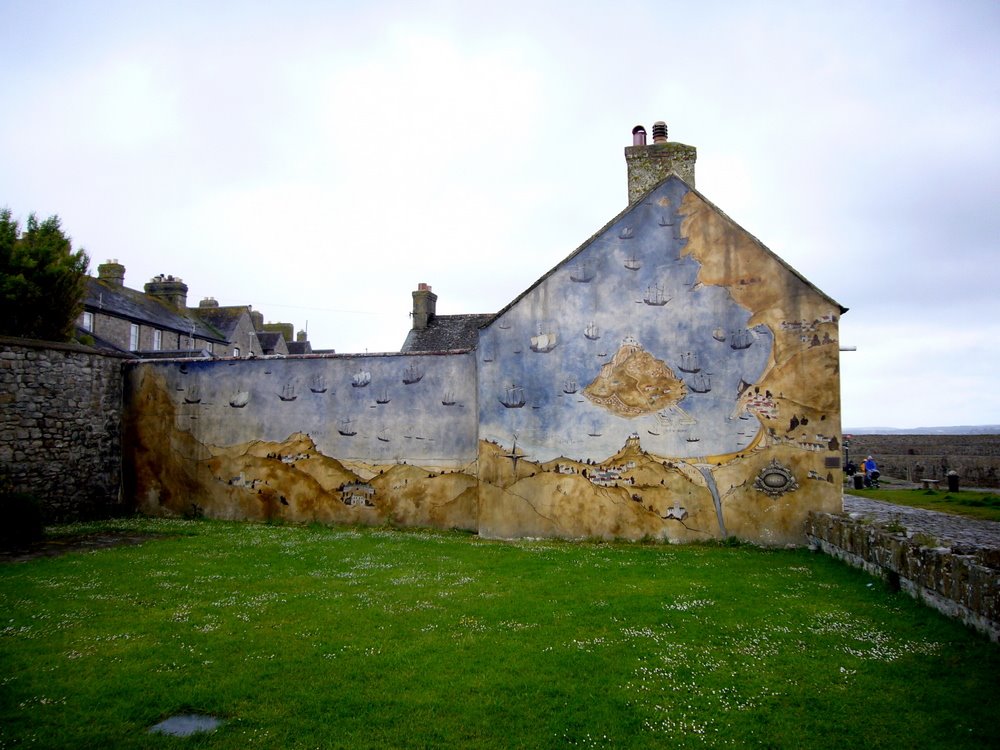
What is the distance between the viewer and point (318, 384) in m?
15.7

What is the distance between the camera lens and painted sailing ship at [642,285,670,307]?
44.2 ft

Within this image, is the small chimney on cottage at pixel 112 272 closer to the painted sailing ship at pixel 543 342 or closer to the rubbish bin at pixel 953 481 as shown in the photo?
the painted sailing ship at pixel 543 342

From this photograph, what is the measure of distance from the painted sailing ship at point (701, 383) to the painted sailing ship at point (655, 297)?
1.72m

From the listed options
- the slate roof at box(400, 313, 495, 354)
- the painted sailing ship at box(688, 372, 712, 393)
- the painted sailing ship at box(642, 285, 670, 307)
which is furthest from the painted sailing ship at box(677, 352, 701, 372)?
the slate roof at box(400, 313, 495, 354)

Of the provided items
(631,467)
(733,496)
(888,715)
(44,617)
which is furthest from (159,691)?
(733,496)

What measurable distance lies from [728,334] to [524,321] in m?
4.37

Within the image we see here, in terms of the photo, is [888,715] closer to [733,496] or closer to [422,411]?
[733,496]

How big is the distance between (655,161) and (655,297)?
3495 millimetres

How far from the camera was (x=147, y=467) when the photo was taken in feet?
54.4

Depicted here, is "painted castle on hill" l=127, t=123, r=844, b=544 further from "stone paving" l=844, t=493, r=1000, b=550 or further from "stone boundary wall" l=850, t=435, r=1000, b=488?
"stone boundary wall" l=850, t=435, r=1000, b=488

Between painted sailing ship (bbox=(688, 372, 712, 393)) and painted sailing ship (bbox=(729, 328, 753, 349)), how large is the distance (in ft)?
2.77

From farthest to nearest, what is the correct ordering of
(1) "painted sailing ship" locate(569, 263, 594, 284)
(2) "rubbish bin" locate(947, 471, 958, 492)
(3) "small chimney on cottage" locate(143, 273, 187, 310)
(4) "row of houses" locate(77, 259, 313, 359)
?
1. (3) "small chimney on cottage" locate(143, 273, 187, 310)
2. (4) "row of houses" locate(77, 259, 313, 359)
3. (2) "rubbish bin" locate(947, 471, 958, 492)
4. (1) "painted sailing ship" locate(569, 263, 594, 284)

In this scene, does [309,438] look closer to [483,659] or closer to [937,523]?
[483,659]

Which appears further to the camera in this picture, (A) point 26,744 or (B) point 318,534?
(B) point 318,534
